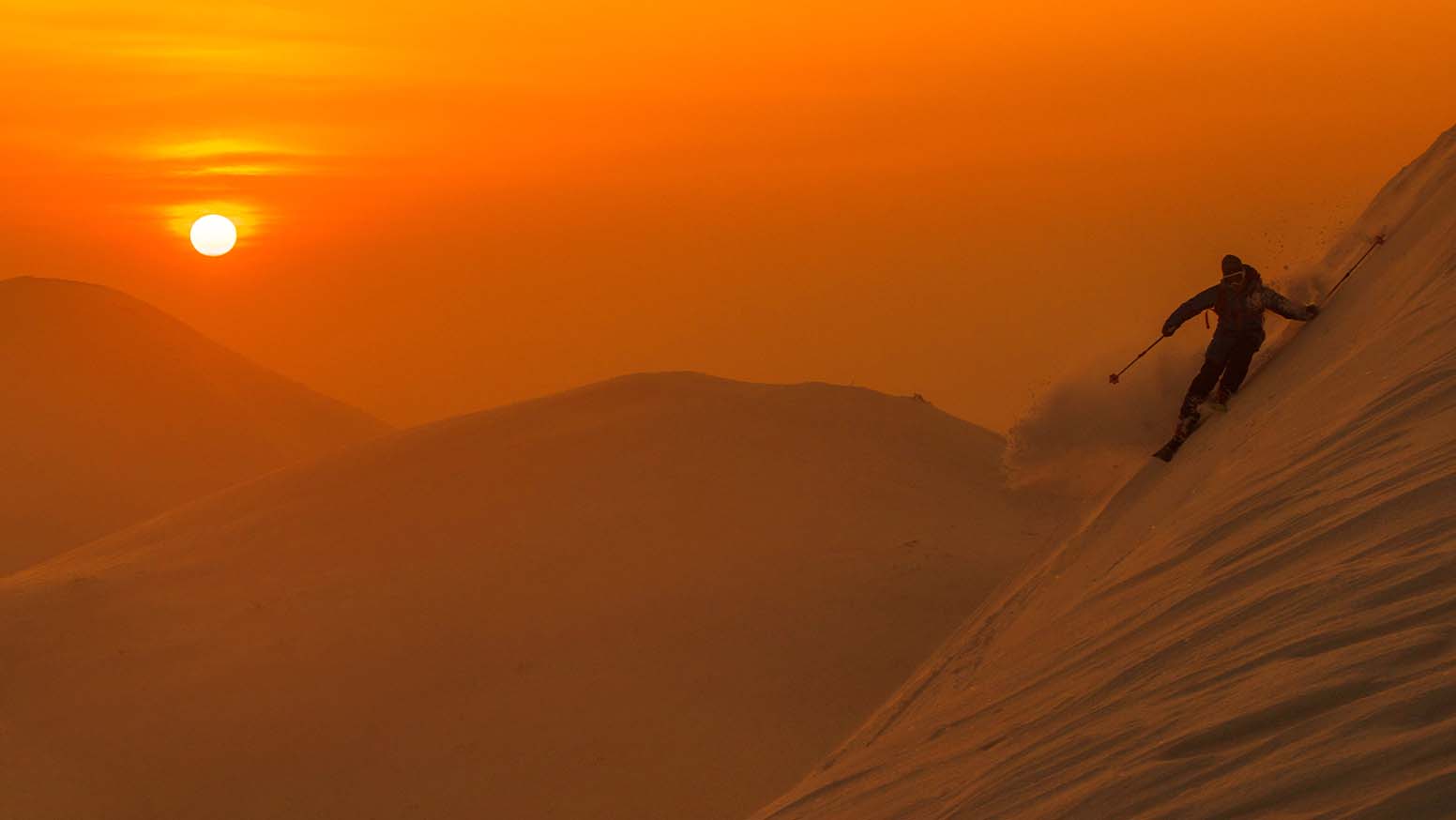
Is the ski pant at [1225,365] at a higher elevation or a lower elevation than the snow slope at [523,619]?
lower

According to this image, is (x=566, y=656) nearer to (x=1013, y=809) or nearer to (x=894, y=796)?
(x=894, y=796)

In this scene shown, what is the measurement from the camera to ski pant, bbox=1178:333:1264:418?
36.3 ft

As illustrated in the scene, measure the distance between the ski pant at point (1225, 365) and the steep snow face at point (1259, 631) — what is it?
Result: 0.14 m

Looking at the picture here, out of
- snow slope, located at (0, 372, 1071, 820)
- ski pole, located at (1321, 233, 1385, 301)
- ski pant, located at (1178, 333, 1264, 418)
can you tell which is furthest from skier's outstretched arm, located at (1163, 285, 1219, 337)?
snow slope, located at (0, 372, 1071, 820)

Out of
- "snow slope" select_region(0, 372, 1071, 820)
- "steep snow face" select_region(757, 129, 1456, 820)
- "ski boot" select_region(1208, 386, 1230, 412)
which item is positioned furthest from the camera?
"snow slope" select_region(0, 372, 1071, 820)

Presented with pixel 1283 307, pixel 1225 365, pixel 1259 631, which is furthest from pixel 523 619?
pixel 1259 631

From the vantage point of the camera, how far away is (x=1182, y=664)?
21.7 ft

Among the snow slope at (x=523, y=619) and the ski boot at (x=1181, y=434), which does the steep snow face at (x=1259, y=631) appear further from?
the snow slope at (x=523, y=619)

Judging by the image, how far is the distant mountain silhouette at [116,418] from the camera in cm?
6150

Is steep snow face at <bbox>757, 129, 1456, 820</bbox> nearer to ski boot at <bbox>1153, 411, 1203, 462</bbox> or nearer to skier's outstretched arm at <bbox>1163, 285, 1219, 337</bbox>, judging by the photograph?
ski boot at <bbox>1153, 411, 1203, 462</bbox>

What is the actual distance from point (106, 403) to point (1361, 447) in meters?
75.3

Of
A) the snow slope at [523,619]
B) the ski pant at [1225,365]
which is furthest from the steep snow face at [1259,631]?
the snow slope at [523,619]

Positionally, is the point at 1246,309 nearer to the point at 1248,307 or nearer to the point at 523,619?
the point at 1248,307

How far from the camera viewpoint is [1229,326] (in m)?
11.0
